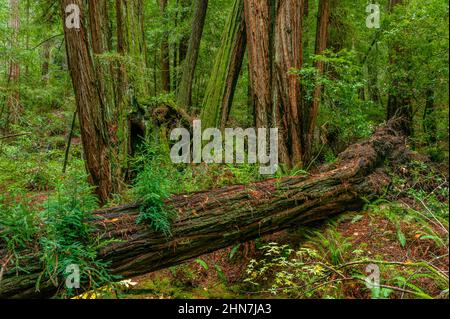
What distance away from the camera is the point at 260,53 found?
6844 mm

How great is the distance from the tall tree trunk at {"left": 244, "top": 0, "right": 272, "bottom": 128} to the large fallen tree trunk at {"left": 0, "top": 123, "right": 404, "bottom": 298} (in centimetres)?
199

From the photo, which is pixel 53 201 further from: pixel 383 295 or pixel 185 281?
pixel 383 295

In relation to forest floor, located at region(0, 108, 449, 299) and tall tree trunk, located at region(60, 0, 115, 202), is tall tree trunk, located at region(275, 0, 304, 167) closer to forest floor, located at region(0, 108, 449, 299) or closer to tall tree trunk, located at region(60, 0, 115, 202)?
forest floor, located at region(0, 108, 449, 299)

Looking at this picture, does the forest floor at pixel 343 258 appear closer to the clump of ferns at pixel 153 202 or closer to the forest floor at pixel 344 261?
the forest floor at pixel 344 261

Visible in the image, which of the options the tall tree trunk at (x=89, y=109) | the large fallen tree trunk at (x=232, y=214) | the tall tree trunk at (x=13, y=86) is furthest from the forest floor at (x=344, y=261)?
the tall tree trunk at (x=13, y=86)

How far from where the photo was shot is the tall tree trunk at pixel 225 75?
7699mm

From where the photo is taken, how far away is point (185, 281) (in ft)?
14.4

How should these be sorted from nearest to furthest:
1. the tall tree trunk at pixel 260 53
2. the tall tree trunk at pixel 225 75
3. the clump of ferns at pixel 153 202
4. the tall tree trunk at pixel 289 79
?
the clump of ferns at pixel 153 202
the tall tree trunk at pixel 289 79
the tall tree trunk at pixel 260 53
the tall tree trunk at pixel 225 75

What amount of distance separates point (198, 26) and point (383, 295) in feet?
29.7

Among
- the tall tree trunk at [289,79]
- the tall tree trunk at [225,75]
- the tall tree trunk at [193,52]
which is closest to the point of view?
the tall tree trunk at [289,79]

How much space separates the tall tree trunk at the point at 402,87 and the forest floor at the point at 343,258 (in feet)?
7.37

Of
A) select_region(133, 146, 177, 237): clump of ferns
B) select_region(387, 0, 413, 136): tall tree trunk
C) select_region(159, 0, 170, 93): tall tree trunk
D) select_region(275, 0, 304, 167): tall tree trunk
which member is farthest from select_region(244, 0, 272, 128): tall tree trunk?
select_region(159, 0, 170, 93): tall tree trunk

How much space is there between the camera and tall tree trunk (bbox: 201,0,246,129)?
25.3 ft

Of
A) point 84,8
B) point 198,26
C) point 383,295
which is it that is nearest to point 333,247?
point 383,295
